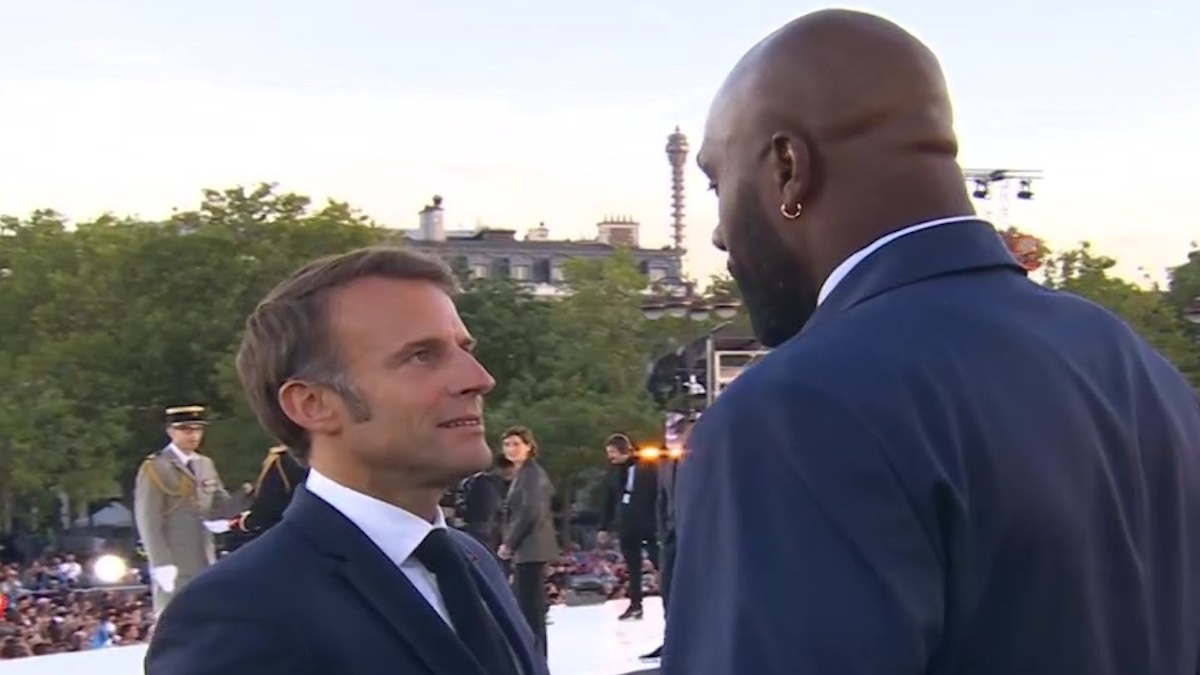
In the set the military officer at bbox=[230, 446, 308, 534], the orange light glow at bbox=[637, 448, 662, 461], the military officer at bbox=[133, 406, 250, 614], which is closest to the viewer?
the military officer at bbox=[230, 446, 308, 534]

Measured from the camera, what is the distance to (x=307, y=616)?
1929 millimetres

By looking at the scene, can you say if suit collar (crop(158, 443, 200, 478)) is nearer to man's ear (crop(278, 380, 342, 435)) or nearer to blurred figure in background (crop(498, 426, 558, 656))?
blurred figure in background (crop(498, 426, 558, 656))

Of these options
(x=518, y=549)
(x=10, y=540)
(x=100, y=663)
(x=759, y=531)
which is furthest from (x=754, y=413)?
(x=10, y=540)

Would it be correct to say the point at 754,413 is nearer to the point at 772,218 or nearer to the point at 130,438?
the point at 772,218

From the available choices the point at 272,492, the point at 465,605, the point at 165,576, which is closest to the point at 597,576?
the point at 165,576

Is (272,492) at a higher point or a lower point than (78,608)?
higher

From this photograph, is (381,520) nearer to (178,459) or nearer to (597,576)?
(178,459)

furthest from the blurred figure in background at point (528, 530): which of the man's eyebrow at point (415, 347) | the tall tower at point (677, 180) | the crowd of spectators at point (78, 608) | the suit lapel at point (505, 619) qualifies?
the tall tower at point (677, 180)

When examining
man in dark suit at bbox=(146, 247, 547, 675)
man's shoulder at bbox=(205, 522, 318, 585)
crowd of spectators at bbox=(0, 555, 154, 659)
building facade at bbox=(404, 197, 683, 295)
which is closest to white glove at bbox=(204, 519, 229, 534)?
crowd of spectators at bbox=(0, 555, 154, 659)

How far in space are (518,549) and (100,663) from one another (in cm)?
299

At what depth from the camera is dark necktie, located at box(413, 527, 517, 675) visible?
2076mm

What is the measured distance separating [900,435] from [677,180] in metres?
119

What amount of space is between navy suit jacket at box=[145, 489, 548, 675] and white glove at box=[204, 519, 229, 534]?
24.3 feet

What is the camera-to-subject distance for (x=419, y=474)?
7.14ft
